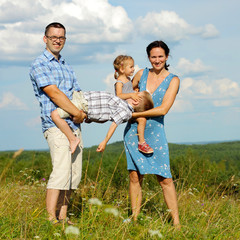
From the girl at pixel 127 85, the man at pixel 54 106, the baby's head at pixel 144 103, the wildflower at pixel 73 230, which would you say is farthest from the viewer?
the girl at pixel 127 85

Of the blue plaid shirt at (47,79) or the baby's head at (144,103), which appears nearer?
the blue plaid shirt at (47,79)

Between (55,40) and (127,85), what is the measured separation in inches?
44.0

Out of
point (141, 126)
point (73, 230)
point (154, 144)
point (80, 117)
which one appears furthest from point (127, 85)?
point (73, 230)

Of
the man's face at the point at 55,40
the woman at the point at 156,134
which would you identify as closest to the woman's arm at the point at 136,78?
the woman at the point at 156,134

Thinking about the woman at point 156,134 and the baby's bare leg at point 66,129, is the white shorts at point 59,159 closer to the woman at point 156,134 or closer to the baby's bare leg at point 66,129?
the baby's bare leg at point 66,129

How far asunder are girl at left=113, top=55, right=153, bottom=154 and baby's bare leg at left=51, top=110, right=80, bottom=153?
30.2 inches

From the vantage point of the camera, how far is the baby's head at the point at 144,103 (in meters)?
4.15

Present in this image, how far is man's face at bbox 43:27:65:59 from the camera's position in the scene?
13.0ft

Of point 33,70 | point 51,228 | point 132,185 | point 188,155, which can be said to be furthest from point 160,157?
point 188,155

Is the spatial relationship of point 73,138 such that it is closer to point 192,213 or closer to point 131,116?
point 131,116

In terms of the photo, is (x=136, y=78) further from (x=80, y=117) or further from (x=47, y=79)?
(x=47, y=79)

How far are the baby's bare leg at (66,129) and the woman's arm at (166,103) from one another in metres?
0.73

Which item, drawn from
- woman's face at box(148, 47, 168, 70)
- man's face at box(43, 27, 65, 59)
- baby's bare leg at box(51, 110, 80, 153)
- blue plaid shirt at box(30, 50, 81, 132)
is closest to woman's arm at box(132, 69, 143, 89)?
woman's face at box(148, 47, 168, 70)

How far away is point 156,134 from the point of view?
437cm
